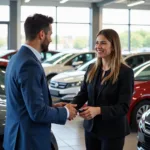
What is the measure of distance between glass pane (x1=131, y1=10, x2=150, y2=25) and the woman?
70.3 feet

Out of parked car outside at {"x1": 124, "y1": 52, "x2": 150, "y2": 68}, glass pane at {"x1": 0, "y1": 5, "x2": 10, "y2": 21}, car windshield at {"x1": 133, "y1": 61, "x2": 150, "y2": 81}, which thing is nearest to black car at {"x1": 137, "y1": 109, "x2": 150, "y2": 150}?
car windshield at {"x1": 133, "y1": 61, "x2": 150, "y2": 81}

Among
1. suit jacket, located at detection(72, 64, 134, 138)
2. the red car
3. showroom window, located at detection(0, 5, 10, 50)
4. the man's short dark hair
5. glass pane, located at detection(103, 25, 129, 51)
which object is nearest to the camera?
the man's short dark hair

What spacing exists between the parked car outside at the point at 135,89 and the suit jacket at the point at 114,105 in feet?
13.8

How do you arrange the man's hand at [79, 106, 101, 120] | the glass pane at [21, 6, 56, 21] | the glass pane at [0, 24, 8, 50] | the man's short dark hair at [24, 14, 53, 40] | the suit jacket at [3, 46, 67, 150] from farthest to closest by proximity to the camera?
the glass pane at [21, 6, 56, 21], the glass pane at [0, 24, 8, 50], the man's hand at [79, 106, 101, 120], the man's short dark hair at [24, 14, 53, 40], the suit jacket at [3, 46, 67, 150]

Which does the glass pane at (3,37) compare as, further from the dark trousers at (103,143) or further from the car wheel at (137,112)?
the dark trousers at (103,143)

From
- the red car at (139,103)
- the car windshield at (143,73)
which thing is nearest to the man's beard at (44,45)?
the red car at (139,103)

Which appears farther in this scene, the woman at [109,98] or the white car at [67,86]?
the white car at [67,86]

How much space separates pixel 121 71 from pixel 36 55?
0.85m

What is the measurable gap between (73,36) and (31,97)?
69.8 feet

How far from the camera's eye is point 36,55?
2.69 meters

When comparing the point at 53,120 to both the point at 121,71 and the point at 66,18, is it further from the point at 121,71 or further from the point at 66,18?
the point at 66,18

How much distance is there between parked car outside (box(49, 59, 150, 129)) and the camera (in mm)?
7426

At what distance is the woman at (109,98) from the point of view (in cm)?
315

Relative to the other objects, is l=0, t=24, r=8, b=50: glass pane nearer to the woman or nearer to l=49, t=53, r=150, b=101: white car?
l=49, t=53, r=150, b=101: white car
